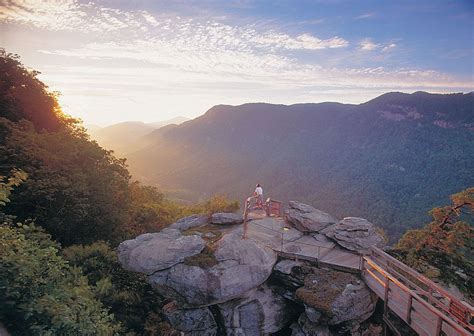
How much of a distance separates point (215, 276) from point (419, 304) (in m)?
7.21

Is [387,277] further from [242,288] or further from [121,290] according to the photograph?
[121,290]

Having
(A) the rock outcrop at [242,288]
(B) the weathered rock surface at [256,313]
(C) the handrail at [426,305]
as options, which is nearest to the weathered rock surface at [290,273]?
(A) the rock outcrop at [242,288]

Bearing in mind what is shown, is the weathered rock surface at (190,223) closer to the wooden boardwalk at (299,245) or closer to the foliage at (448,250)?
the wooden boardwalk at (299,245)

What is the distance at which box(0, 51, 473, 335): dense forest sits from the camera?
5.16 metres

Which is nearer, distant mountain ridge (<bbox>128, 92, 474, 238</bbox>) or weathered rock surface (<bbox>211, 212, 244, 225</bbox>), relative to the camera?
weathered rock surface (<bbox>211, 212, 244, 225</bbox>)

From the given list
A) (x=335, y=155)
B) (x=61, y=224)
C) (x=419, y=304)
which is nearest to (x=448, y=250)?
(x=419, y=304)

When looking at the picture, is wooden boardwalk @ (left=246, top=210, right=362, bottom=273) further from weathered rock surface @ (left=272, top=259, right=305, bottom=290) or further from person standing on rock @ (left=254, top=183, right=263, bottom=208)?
person standing on rock @ (left=254, top=183, right=263, bottom=208)

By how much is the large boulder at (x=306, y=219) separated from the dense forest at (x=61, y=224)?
5.16m

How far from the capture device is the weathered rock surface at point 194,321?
12047 millimetres

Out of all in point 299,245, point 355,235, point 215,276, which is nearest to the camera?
point 215,276

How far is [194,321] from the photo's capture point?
39.7ft

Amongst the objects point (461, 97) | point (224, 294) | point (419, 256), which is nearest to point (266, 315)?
point (224, 294)

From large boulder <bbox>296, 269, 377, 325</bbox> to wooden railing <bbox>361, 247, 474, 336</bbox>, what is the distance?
66 centimetres

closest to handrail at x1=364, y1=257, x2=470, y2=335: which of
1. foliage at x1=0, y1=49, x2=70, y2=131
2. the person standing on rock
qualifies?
the person standing on rock
